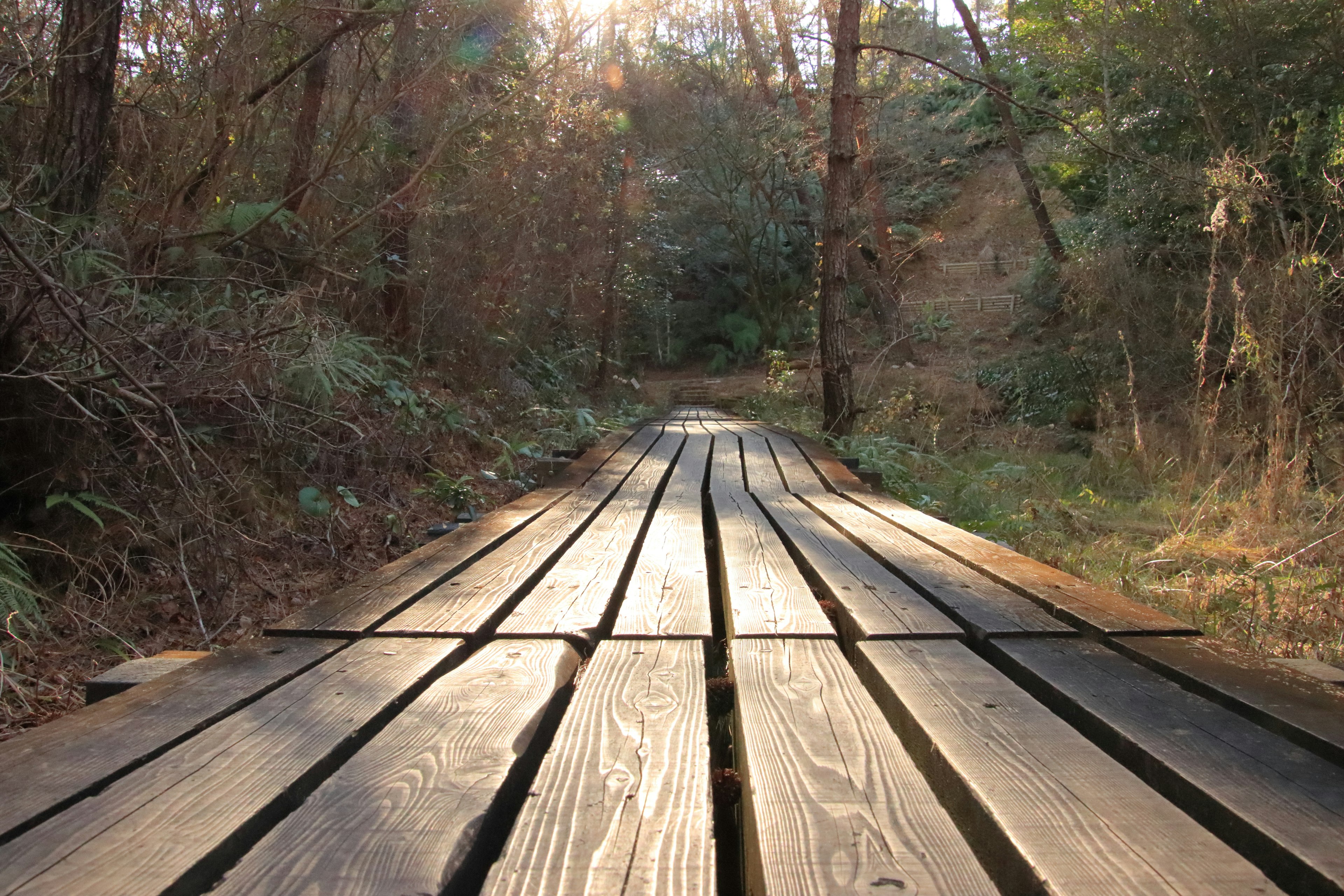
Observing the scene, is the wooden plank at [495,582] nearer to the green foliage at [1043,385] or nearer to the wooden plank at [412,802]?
the wooden plank at [412,802]

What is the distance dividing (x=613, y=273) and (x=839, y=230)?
361 inches

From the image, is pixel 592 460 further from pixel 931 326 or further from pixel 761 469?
pixel 931 326

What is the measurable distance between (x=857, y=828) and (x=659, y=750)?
0.39 m

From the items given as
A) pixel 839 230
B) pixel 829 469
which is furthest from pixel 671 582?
pixel 839 230

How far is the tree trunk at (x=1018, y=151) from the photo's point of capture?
18.8m

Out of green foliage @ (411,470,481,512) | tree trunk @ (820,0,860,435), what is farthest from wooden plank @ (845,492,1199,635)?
tree trunk @ (820,0,860,435)

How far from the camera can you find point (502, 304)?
11117 millimetres

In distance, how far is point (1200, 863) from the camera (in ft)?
3.77

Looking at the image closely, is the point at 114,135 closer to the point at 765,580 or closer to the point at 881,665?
the point at 765,580

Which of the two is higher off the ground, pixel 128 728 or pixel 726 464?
pixel 726 464

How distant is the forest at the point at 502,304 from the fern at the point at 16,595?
3 centimetres

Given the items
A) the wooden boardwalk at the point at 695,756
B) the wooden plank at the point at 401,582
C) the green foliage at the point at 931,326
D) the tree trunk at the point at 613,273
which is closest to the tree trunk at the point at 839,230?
the wooden plank at the point at 401,582

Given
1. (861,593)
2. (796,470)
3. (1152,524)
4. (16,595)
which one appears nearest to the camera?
(861,593)

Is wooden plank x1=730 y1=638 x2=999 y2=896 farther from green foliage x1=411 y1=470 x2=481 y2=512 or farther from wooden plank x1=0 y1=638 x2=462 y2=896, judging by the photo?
green foliage x1=411 y1=470 x2=481 y2=512
